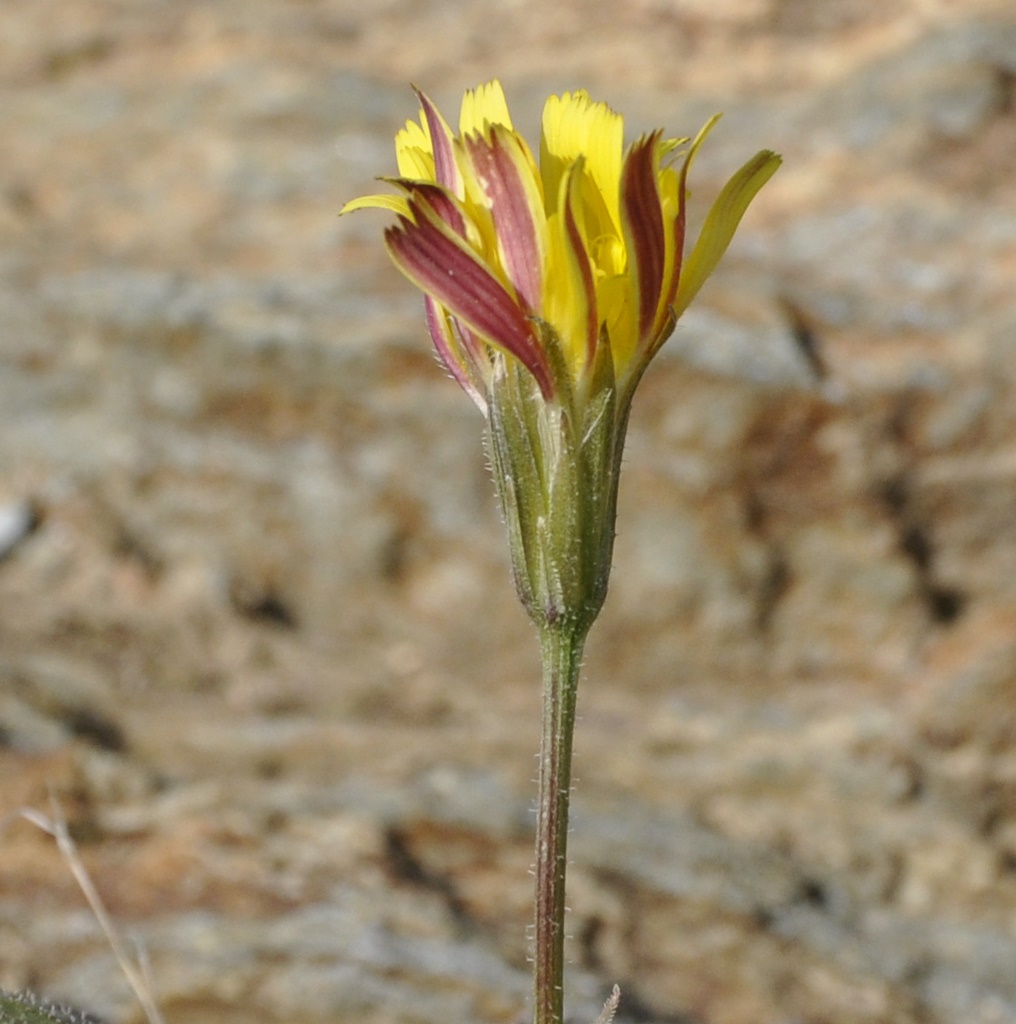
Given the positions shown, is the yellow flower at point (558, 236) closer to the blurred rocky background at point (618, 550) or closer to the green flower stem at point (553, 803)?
the green flower stem at point (553, 803)

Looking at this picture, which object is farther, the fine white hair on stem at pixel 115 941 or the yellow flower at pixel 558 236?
the fine white hair on stem at pixel 115 941

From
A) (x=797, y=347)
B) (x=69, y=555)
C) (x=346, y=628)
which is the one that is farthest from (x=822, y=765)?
(x=69, y=555)

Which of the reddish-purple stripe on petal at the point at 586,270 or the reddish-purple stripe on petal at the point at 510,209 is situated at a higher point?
the reddish-purple stripe on petal at the point at 510,209

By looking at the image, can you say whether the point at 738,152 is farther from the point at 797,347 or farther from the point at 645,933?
the point at 645,933

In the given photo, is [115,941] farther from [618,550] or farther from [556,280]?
[618,550]

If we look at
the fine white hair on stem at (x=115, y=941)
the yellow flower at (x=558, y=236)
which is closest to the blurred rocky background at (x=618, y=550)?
the fine white hair on stem at (x=115, y=941)

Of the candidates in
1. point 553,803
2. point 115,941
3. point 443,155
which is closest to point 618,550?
point 115,941
